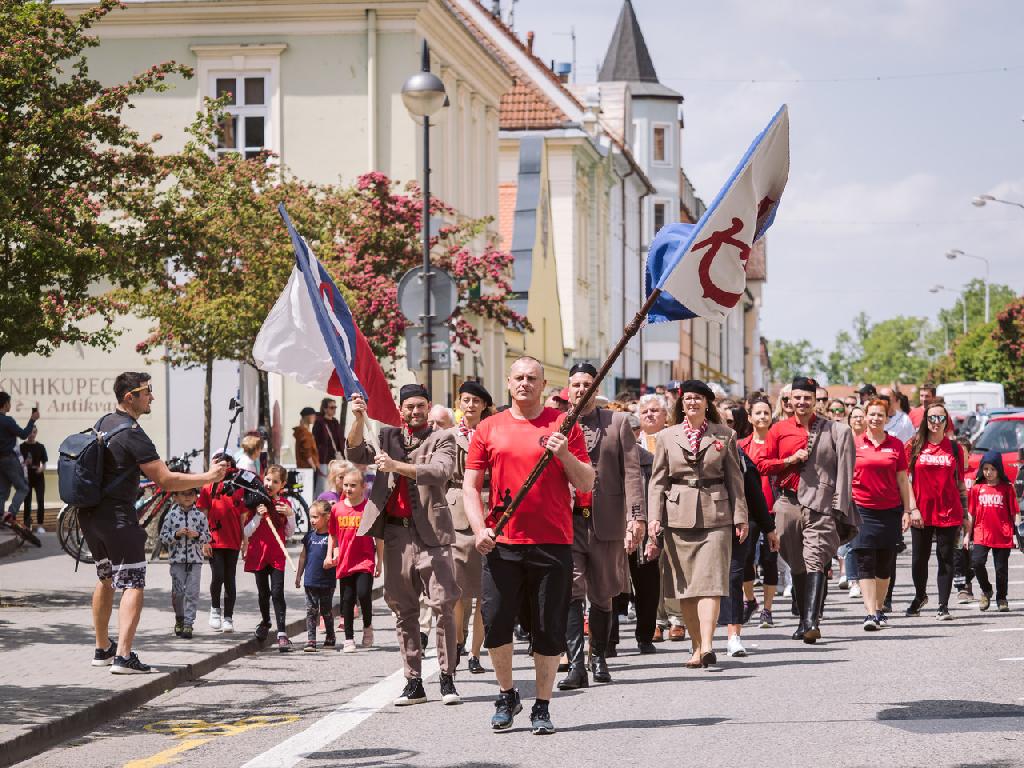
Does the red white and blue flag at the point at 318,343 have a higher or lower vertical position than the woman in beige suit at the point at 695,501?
higher

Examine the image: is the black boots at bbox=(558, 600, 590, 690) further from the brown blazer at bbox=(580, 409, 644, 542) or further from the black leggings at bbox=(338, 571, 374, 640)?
the black leggings at bbox=(338, 571, 374, 640)

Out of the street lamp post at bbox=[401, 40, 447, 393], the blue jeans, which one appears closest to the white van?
the street lamp post at bbox=[401, 40, 447, 393]

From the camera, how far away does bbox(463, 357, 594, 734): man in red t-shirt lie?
31.1 feet

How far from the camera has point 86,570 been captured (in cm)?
2002

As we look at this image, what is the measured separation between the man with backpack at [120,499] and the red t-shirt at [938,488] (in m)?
6.94

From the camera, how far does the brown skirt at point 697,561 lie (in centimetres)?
1225

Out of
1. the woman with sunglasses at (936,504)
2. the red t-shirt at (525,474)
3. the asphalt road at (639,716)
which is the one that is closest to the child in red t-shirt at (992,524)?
the woman with sunglasses at (936,504)

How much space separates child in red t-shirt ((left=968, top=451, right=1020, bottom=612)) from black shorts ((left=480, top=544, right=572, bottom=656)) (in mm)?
7899

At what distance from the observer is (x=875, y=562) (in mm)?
14859

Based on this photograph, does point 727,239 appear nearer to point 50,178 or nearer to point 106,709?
point 106,709

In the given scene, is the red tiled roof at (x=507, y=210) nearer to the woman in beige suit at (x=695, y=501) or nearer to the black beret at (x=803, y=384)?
the black beret at (x=803, y=384)

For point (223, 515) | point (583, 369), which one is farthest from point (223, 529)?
point (583, 369)

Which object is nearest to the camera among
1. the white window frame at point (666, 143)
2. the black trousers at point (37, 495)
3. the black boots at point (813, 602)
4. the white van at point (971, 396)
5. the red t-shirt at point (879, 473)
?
the black boots at point (813, 602)

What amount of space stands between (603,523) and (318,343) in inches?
82.8
